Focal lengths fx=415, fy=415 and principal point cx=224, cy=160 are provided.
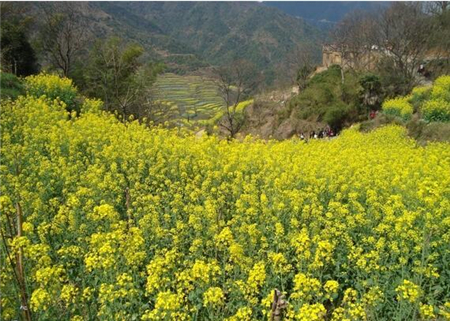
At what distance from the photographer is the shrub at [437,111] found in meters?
19.9

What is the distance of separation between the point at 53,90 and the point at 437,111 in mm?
17573

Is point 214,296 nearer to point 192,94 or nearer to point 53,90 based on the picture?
point 53,90

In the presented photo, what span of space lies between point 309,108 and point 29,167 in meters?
28.2

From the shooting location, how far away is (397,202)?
6867mm

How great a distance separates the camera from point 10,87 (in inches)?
611

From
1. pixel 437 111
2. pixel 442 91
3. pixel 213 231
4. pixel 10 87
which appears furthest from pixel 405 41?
pixel 213 231

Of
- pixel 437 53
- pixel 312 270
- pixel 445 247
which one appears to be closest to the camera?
pixel 312 270

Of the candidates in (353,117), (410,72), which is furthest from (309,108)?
(410,72)

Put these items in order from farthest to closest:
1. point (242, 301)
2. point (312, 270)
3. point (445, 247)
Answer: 1. point (445, 247)
2. point (312, 270)
3. point (242, 301)

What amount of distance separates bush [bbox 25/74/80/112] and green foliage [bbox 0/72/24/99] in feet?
1.35

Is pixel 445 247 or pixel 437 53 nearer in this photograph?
pixel 445 247

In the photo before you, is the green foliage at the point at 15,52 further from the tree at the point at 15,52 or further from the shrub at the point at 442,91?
the shrub at the point at 442,91

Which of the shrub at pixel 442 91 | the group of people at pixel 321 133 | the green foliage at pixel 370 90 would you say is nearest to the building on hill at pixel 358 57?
the green foliage at pixel 370 90

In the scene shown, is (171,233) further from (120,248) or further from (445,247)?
(445,247)
